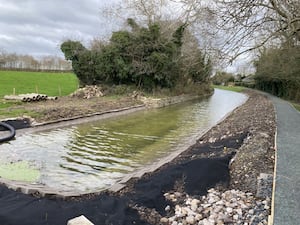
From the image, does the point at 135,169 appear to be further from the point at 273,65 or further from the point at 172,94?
the point at 273,65

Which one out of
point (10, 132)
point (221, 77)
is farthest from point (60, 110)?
point (221, 77)

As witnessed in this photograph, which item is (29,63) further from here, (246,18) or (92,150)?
(246,18)

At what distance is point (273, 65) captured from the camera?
85.7ft

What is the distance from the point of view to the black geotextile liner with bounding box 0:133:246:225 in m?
3.79

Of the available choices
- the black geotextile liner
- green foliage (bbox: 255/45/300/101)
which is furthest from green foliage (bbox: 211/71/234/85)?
the black geotextile liner

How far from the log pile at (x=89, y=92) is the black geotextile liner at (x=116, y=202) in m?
15.0

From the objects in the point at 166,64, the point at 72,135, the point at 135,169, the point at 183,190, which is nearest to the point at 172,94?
the point at 166,64

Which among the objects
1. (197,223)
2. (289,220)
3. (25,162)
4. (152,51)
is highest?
(152,51)

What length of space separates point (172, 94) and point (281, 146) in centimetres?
1866

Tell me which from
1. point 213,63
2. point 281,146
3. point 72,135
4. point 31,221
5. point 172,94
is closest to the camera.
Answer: point 31,221

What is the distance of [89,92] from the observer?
2050 cm

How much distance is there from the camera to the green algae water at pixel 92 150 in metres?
6.12

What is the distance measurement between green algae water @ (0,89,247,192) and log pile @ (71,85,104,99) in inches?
291

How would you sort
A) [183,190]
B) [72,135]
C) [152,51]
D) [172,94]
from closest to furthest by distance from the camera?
[183,190], [72,135], [152,51], [172,94]
